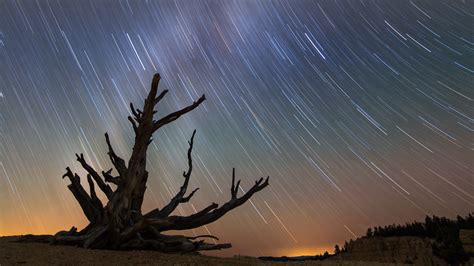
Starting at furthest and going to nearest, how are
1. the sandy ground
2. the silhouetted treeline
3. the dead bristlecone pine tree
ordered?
the silhouetted treeline < the dead bristlecone pine tree < the sandy ground

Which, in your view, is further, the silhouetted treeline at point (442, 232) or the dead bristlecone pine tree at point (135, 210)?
the silhouetted treeline at point (442, 232)

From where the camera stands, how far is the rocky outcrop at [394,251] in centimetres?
4756

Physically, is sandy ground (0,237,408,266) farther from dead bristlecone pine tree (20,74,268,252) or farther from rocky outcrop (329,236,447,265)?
rocky outcrop (329,236,447,265)

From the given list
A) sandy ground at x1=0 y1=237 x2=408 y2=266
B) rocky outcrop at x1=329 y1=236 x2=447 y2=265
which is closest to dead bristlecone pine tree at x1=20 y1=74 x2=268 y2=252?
sandy ground at x1=0 y1=237 x2=408 y2=266

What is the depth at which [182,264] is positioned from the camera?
8477mm

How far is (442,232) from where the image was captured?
1940 inches

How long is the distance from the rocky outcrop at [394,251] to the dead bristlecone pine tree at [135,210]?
35129 mm

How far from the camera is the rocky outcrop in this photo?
47.6 m

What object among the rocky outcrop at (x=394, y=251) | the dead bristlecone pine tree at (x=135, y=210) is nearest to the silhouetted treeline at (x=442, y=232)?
the rocky outcrop at (x=394, y=251)

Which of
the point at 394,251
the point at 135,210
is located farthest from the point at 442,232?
the point at 135,210

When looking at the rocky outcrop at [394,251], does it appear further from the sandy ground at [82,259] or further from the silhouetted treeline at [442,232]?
the sandy ground at [82,259]

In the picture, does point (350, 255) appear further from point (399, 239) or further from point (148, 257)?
point (148, 257)

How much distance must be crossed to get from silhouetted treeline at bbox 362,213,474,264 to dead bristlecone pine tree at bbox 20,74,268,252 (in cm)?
3709

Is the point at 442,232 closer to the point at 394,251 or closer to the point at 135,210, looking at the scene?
the point at 394,251
